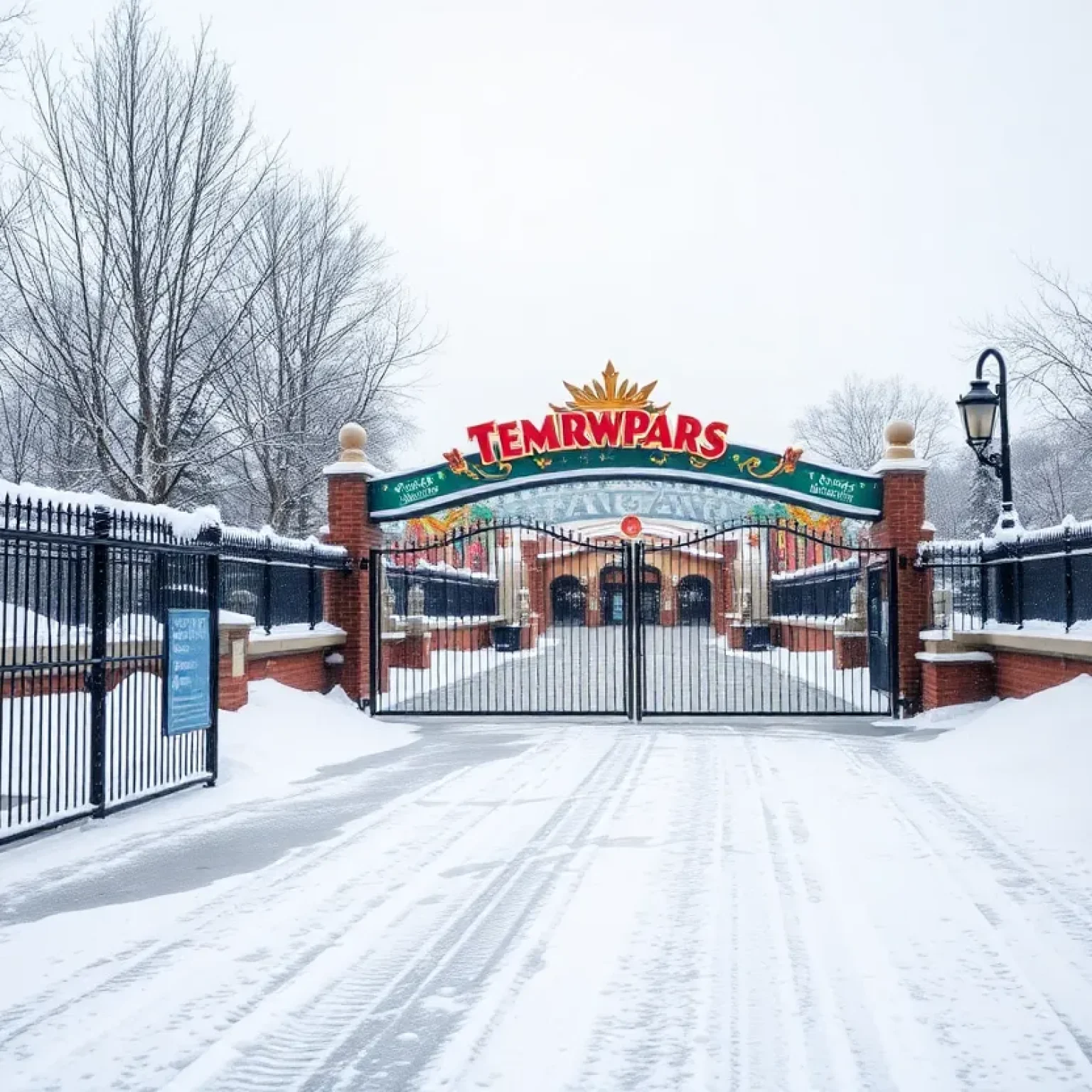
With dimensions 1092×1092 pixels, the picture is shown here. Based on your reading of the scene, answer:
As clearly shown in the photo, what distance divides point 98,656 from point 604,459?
968 cm

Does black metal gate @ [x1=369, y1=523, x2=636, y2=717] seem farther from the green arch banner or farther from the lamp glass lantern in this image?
the lamp glass lantern

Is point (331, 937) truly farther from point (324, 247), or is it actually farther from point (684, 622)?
point (684, 622)

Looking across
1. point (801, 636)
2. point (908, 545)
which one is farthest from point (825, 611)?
point (908, 545)

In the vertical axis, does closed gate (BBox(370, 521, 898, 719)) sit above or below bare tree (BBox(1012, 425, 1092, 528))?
below

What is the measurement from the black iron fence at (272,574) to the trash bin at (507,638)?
1825cm

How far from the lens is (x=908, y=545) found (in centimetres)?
1631

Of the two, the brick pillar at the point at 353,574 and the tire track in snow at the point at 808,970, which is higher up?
the brick pillar at the point at 353,574

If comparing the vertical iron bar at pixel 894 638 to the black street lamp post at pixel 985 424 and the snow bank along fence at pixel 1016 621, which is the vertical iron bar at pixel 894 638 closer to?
the snow bank along fence at pixel 1016 621

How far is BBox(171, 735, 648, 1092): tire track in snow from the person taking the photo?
4.06m

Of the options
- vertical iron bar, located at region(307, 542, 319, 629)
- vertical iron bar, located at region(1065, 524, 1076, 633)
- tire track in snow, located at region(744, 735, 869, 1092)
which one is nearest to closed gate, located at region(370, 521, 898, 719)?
vertical iron bar, located at region(307, 542, 319, 629)

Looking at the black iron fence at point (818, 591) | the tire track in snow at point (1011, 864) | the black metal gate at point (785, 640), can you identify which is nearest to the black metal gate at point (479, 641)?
the black metal gate at point (785, 640)

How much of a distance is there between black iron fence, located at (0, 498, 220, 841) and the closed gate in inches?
200

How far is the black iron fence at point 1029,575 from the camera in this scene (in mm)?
12898

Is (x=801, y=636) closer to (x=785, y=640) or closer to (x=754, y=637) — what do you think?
(x=754, y=637)
